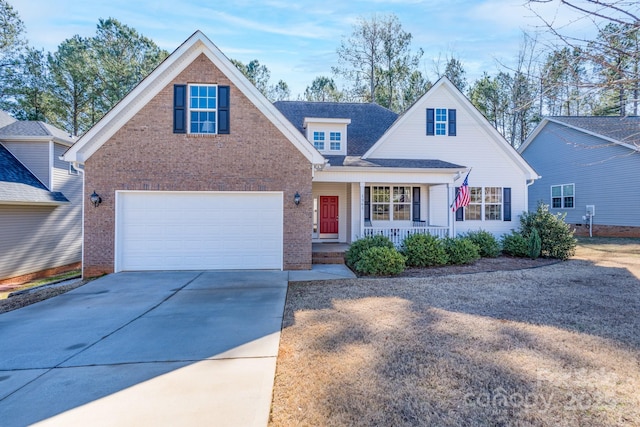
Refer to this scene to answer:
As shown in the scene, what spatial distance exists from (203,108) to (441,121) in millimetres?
9722

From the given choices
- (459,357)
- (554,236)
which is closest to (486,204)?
(554,236)

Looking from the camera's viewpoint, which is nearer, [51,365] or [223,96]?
[51,365]

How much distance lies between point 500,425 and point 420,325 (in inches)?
92.8

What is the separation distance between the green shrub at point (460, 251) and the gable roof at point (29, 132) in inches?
632

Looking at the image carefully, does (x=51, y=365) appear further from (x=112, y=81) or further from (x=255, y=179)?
(x=112, y=81)

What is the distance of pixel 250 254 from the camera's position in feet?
31.5

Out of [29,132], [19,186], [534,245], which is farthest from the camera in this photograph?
[29,132]

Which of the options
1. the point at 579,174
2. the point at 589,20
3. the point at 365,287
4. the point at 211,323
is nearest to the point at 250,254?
the point at 365,287

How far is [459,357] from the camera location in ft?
12.7

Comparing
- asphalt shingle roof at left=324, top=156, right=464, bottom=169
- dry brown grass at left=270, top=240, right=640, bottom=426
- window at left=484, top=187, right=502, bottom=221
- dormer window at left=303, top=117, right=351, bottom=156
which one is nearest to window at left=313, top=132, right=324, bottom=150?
dormer window at left=303, top=117, right=351, bottom=156

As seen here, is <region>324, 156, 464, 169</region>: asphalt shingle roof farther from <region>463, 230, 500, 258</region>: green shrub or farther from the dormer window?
<region>463, 230, 500, 258</region>: green shrub

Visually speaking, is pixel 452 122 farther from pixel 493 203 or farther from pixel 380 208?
pixel 380 208

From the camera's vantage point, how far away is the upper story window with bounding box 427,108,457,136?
1374 centimetres

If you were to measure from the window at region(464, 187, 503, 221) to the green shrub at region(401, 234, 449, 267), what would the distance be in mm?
4704
